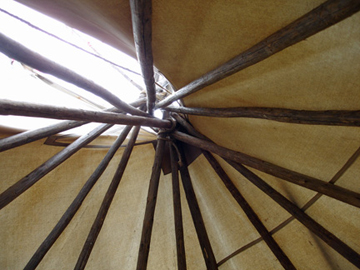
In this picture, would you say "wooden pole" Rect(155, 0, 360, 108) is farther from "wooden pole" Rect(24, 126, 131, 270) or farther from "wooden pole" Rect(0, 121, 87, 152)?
"wooden pole" Rect(24, 126, 131, 270)

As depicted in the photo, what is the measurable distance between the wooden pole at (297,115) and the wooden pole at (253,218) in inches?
54.9

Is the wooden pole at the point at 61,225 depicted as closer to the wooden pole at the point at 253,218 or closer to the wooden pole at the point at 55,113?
the wooden pole at the point at 55,113

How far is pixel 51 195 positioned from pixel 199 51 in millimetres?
3284

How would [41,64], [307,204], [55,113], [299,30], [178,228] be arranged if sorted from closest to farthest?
[299,30] → [41,64] → [55,113] → [307,204] → [178,228]

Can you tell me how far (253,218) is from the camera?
338 cm

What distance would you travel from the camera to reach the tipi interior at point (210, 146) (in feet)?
5.21

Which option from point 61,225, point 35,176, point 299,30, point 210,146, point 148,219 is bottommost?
point 148,219

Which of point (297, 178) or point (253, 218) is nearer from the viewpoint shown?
point (297, 178)

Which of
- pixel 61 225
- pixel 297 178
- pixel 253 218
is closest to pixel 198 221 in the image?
pixel 253 218

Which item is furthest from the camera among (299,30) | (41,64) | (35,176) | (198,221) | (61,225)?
(198,221)

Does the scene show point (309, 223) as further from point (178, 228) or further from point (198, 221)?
point (178, 228)

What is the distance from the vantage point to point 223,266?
12.7ft

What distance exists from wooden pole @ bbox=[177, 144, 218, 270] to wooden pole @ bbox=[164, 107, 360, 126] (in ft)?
5.19

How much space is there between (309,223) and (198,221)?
1.64m
